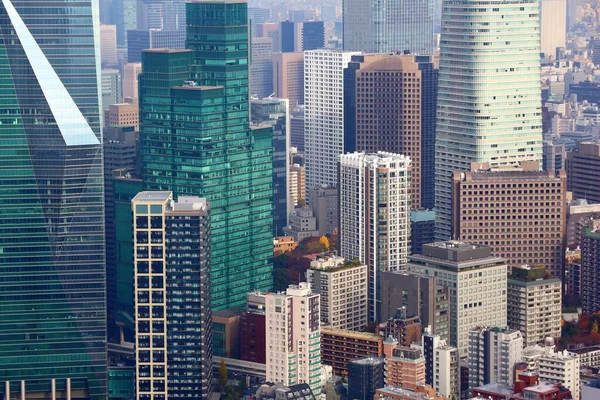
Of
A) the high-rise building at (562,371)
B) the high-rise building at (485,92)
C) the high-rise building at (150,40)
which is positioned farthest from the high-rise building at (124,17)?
the high-rise building at (562,371)

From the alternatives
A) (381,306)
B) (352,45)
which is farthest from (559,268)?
(352,45)

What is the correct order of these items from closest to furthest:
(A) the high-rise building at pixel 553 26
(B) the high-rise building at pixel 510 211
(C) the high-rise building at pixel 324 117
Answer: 1. (B) the high-rise building at pixel 510 211
2. (C) the high-rise building at pixel 324 117
3. (A) the high-rise building at pixel 553 26

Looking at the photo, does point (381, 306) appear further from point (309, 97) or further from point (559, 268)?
point (309, 97)

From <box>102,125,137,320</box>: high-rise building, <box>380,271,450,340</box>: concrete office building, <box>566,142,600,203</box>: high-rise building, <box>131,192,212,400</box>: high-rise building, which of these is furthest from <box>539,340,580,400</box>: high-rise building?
<box>566,142,600,203</box>: high-rise building

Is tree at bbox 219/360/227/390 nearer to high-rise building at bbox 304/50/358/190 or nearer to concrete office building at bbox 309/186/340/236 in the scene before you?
concrete office building at bbox 309/186/340/236

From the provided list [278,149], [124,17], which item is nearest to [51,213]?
[278,149]

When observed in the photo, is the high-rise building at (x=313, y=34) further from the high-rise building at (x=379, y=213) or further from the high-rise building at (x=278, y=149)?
the high-rise building at (x=379, y=213)

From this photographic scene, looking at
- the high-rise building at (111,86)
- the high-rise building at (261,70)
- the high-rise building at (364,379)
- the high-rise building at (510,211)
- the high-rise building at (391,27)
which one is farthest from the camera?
the high-rise building at (261,70)
